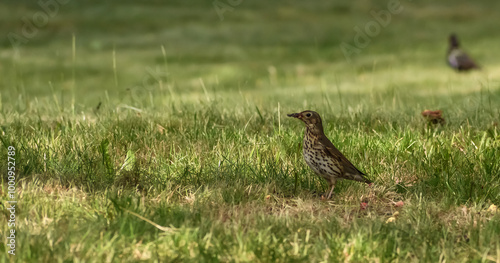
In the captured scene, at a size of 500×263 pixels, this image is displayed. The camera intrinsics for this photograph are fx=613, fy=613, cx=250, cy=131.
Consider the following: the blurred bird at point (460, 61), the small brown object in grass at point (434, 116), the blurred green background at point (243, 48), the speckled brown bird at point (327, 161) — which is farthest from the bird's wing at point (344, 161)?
the blurred bird at point (460, 61)

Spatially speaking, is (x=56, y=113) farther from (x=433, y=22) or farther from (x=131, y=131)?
(x=433, y=22)

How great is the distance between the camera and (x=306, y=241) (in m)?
2.95

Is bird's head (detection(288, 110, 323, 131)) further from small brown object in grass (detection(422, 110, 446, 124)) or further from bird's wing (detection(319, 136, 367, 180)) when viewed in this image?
small brown object in grass (detection(422, 110, 446, 124))

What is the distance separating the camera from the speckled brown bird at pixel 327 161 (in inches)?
146

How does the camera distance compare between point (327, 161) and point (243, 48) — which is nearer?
point (327, 161)

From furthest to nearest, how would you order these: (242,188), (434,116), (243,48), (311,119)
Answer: (243,48)
(434,116)
(311,119)
(242,188)

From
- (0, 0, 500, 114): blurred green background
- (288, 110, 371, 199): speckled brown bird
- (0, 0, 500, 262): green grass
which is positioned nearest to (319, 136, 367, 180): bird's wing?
(288, 110, 371, 199): speckled brown bird

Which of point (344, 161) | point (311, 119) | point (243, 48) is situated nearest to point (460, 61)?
point (243, 48)

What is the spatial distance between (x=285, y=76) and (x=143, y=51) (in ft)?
17.6

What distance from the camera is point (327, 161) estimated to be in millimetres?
3717

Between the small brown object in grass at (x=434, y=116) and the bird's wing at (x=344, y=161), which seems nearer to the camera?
the bird's wing at (x=344, y=161)

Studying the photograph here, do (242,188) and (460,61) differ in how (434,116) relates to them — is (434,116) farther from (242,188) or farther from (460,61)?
(460,61)

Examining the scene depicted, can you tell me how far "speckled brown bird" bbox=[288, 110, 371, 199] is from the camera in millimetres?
3719

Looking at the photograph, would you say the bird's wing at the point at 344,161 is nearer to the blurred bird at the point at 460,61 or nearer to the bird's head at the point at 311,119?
the bird's head at the point at 311,119
